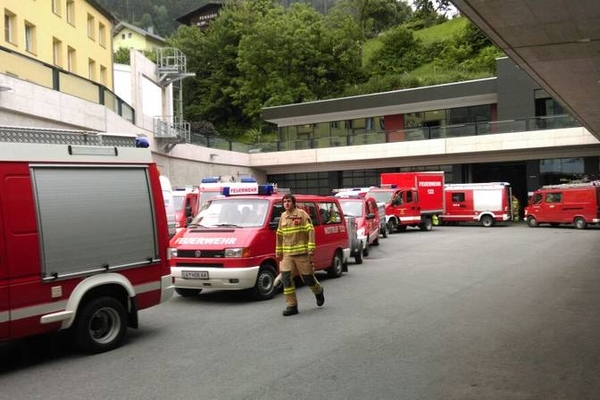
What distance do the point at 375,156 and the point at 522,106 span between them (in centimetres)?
1068

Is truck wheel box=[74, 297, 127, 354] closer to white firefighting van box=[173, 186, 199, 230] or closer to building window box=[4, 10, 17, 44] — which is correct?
white firefighting van box=[173, 186, 199, 230]

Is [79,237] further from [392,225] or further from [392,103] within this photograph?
[392,103]

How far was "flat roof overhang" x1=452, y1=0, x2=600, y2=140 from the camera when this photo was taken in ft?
24.1

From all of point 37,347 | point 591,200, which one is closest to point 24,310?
point 37,347

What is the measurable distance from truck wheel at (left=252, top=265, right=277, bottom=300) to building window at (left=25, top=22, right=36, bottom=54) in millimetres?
27652

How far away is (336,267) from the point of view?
12.9m

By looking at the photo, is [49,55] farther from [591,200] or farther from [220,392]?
[220,392]

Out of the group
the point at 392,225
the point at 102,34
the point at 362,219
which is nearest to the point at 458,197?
the point at 392,225

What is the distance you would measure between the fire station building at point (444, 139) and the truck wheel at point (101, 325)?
32468 mm

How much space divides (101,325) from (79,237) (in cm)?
116

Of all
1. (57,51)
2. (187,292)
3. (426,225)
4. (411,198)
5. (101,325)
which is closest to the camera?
(101,325)

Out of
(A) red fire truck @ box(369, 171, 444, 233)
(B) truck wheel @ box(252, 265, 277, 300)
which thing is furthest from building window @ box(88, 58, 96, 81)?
(B) truck wheel @ box(252, 265, 277, 300)

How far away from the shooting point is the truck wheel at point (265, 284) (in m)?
10.0

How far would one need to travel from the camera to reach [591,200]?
2933 cm
